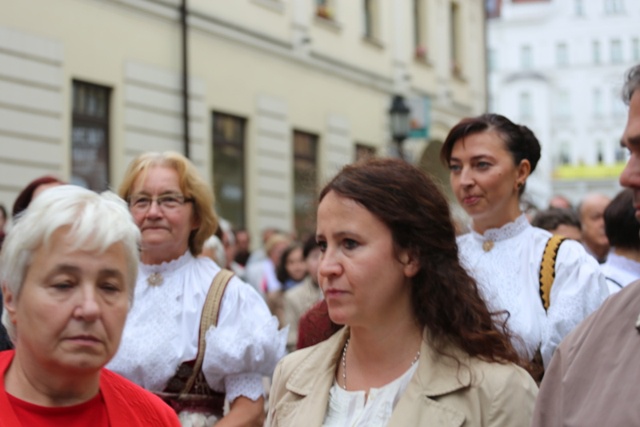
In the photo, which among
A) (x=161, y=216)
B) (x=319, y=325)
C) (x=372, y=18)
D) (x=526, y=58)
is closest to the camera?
(x=319, y=325)

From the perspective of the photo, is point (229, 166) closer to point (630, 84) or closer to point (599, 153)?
point (630, 84)

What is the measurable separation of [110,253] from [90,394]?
14.8 inches

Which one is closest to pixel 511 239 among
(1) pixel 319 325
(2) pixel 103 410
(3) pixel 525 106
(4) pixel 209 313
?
(1) pixel 319 325

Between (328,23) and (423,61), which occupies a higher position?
(423,61)

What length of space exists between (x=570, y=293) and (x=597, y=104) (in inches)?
3792

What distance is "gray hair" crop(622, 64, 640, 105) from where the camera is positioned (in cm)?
290

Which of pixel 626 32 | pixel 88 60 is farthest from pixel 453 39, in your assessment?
pixel 626 32

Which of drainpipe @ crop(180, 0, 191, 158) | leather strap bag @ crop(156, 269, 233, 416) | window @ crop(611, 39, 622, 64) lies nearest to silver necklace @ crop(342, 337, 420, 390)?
leather strap bag @ crop(156, 269, 233, 416)

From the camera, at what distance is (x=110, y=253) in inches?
124

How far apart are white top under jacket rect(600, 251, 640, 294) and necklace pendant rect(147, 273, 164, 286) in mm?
2417

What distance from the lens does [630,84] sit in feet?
9.68

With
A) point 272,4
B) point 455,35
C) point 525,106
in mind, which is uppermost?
point 525,106

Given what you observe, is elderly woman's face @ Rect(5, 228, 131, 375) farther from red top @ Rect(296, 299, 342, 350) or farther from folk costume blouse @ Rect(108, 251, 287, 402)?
folk costume blouse @ Rect(108, 251, 287, 402)

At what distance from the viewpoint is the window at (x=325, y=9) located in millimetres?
21266
